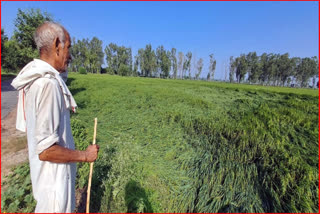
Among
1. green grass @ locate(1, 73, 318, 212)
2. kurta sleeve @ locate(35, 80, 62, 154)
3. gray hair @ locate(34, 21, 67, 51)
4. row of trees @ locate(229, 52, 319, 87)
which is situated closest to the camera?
kurta sleeve @ locate(35, 80, 62, 154)

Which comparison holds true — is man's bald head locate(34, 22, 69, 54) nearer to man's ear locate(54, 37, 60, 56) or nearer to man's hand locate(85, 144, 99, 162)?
man's ear locate(54, 37, 60, 56)

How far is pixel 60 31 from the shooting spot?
0.95 m

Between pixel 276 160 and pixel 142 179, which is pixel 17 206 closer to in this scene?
pixel 142 179

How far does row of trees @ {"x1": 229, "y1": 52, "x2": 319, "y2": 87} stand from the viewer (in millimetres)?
48322

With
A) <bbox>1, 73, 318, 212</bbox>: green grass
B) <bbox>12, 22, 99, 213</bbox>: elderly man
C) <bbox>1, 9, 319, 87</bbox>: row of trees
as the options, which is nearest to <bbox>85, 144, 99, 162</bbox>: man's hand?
<bbox>12, 22, 99, 213</bbox>: elderly man

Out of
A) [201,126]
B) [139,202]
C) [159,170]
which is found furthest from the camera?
[201,126]

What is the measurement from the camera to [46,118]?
0.82 m

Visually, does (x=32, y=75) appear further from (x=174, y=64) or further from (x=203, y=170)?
(x=174, y=64)

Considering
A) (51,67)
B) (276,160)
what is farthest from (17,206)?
(276,160)

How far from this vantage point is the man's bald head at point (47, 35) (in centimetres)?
92

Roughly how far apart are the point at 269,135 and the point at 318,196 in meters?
1.53

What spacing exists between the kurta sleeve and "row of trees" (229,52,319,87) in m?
58.1

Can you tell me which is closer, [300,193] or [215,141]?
[300,193]

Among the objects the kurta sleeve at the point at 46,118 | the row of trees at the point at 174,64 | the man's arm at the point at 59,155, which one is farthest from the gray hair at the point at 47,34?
the row of trees at the point at 174,64
